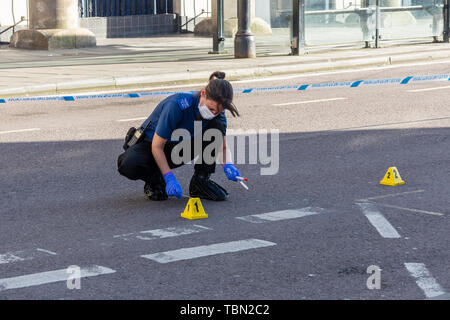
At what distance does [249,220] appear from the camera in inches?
266

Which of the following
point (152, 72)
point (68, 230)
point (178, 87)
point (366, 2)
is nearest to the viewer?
point (68, 230)

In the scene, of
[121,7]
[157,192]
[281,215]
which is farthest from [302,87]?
[121,7]

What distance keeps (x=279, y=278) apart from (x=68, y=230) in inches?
73.4

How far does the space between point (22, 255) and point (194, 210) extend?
1.46 meters

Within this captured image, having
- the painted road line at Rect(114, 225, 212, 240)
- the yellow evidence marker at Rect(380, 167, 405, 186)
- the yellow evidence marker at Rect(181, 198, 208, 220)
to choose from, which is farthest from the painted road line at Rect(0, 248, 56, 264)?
the yellow evidence marker at Rect(380, 167, 405, 186)

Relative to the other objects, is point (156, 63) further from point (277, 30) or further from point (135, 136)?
point (135, 136)

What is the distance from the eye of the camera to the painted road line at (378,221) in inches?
249

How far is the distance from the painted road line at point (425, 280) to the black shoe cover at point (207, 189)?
7.08 feet

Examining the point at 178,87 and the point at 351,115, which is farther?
the point at 178,87

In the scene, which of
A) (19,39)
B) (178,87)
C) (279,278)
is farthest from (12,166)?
(19,39)

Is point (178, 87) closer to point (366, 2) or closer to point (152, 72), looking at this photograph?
point (152, 72)

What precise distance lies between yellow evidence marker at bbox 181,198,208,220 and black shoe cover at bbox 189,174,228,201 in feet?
1.87

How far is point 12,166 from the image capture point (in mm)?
8906

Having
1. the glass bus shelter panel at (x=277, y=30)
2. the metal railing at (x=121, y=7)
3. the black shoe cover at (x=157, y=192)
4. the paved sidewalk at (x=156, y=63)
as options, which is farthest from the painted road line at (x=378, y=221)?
the metal railing at (x=121, y=7)
